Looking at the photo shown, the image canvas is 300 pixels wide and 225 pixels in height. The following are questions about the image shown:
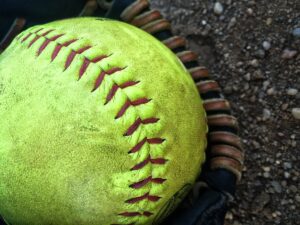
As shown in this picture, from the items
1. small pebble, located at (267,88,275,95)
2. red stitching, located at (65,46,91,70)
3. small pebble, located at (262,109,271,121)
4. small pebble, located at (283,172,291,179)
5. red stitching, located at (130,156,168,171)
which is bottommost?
small pebble, located at (283,172,291,179)

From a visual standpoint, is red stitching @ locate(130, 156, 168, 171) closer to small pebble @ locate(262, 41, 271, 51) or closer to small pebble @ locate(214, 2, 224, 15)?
small pebble @ locate(262, 41, 271, 51)

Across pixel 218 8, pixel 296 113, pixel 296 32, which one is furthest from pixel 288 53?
pixel 218 8

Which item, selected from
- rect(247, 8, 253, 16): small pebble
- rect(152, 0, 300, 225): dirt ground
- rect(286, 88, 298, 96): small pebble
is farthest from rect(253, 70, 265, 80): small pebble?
rect(247, 8, 253, 16): small pebble

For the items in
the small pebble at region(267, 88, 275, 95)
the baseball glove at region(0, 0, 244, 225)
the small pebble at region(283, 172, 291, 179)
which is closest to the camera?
the baseball glove at region(0, 0, 244, 225)

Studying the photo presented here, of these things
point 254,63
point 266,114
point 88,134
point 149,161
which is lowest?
point 266,114

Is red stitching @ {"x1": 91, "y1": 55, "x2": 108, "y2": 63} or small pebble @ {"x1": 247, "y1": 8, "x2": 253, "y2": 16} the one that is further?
small pebble @ {"x1": 247, "y1": 8, "x2": 253, "y2": 16}

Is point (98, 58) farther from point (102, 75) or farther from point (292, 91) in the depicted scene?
point (292, 91)

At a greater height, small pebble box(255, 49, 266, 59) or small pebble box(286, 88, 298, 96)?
small pebble box(255, 49, 266, 59)
